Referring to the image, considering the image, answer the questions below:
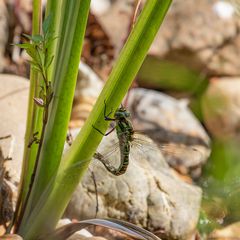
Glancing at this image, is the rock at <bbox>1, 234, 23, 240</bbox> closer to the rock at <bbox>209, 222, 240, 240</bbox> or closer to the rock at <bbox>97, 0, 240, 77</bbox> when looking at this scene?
the rock at <bbox>209, 222, 240, 240</bbox>

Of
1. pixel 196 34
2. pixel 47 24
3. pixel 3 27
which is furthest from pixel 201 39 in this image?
pixel 47 24

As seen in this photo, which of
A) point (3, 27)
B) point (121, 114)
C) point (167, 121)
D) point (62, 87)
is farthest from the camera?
point (167, 121)

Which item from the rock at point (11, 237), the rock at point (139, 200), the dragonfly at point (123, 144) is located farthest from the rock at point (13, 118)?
the rock at point (11, 237)

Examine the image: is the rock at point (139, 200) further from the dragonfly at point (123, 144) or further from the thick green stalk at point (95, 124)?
the thick green stalk at point (95, 124)

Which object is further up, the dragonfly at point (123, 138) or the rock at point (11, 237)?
the dragonfly at point (123, 138)

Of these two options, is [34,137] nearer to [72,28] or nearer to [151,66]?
[72,28]

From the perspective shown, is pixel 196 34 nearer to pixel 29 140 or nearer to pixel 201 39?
pixel 201 39
